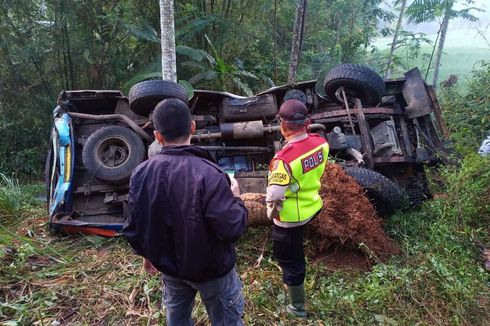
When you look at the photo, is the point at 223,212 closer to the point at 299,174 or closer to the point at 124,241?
the point at 299,174

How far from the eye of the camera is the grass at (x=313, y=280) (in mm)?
2732

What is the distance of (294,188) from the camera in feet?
8.26

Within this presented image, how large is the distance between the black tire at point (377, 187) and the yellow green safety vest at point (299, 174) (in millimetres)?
1398

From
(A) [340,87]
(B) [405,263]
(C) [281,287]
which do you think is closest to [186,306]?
(C) [281,287]

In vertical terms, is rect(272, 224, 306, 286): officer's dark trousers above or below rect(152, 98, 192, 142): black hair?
below

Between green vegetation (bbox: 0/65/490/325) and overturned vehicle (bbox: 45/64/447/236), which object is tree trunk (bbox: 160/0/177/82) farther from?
green vegetation (bbox: 0/65/490/325)

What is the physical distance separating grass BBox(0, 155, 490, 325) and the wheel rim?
3.17ft

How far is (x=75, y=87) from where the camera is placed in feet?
25.9

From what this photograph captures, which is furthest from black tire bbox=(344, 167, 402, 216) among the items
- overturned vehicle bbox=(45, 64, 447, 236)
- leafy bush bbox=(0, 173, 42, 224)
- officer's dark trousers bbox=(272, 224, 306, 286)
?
leafy bush bbox=(0, 173, 42, 224)

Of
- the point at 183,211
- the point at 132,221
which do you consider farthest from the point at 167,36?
the point at 183,211

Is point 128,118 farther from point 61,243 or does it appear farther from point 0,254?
point 0,254

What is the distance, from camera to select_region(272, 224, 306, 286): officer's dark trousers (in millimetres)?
2613

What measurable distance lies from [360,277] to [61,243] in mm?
3105

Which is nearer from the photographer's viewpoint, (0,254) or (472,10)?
(0,254)
